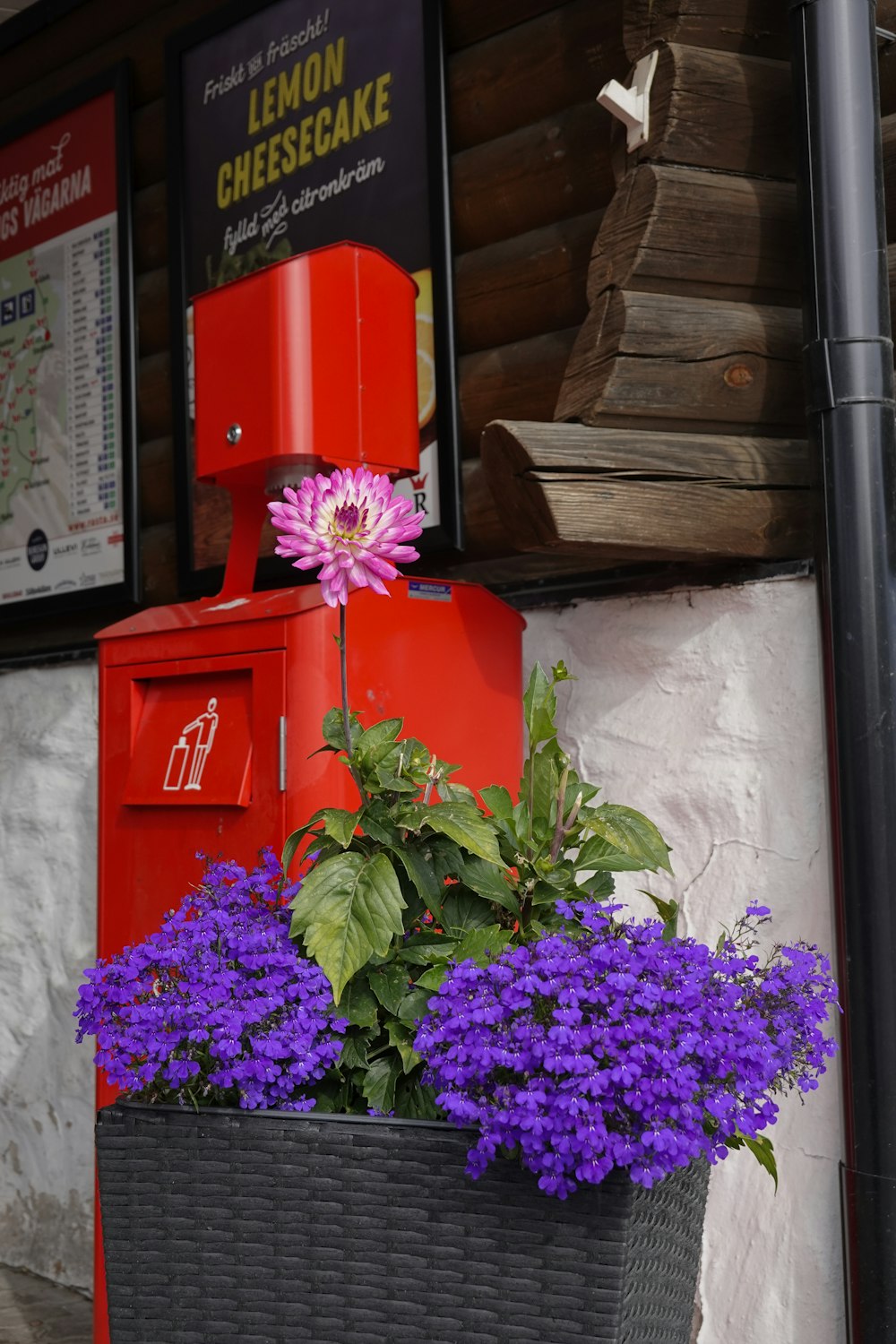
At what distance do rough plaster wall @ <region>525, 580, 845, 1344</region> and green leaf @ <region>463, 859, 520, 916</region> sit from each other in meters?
0.61

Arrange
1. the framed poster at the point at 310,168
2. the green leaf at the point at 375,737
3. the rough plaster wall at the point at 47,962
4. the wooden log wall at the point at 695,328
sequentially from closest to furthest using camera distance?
1. the green leaf at the point at 375,737
2. the wooden log wall at the point at 695,328
3. the framed poster at the point at 310,168
4. the rough plaster wall at the point at 47,962

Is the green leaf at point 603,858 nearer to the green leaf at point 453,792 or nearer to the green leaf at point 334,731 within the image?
the green leaf at point 453,792

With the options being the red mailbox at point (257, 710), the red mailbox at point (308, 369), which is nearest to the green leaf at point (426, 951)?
the red mailbox at point (257, 710)

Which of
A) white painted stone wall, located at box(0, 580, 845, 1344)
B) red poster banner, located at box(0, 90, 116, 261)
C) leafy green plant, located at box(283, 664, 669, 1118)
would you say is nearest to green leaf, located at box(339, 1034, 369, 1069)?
leafy green plant, located at box(283, 664, 669, 1118)

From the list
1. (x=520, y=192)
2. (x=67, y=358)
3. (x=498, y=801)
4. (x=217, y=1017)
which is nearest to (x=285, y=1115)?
(x=217, y=1017)

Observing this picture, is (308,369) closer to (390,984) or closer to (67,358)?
(390,984)

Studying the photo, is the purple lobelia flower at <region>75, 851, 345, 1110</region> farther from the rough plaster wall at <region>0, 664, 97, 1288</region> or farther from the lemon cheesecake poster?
the rough plaster wall at <region>0, 664, 97, 1288</region>

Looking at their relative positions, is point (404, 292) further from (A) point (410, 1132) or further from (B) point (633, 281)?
(A) point (410, 1132)

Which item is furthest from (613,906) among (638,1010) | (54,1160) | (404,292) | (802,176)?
(54,1160)

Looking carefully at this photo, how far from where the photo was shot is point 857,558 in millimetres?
1722

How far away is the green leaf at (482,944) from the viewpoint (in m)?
1.34

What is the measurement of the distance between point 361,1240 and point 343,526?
676 millimetres

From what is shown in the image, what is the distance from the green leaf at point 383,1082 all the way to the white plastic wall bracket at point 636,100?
1210mm

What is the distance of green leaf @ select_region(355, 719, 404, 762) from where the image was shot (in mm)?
1524
